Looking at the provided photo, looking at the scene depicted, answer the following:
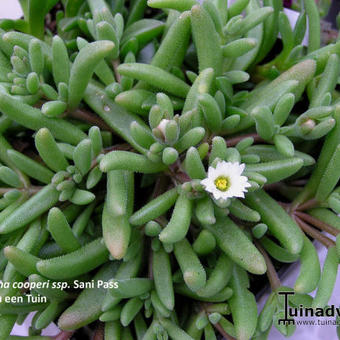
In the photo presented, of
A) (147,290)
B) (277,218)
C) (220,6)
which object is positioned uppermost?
(220,6)

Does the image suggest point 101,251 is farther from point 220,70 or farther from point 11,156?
point 220,70

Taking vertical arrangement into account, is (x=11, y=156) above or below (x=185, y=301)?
above

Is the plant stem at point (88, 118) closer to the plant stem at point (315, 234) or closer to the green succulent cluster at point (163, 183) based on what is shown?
the green succulent cluster at point (163, 183)

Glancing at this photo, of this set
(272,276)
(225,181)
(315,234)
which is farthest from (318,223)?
(225,181)

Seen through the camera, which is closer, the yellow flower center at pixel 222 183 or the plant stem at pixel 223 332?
the yellow flower center at pixel 222 183

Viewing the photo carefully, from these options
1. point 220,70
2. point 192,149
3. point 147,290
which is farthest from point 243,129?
point 147,290

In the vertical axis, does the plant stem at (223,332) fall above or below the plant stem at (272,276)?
below

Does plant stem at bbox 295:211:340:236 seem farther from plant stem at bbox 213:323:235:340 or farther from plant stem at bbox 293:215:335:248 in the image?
plant stem at bbox 213:323:235:340

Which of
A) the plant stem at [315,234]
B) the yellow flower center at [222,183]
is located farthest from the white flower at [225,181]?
the plant stem at [315,234]
